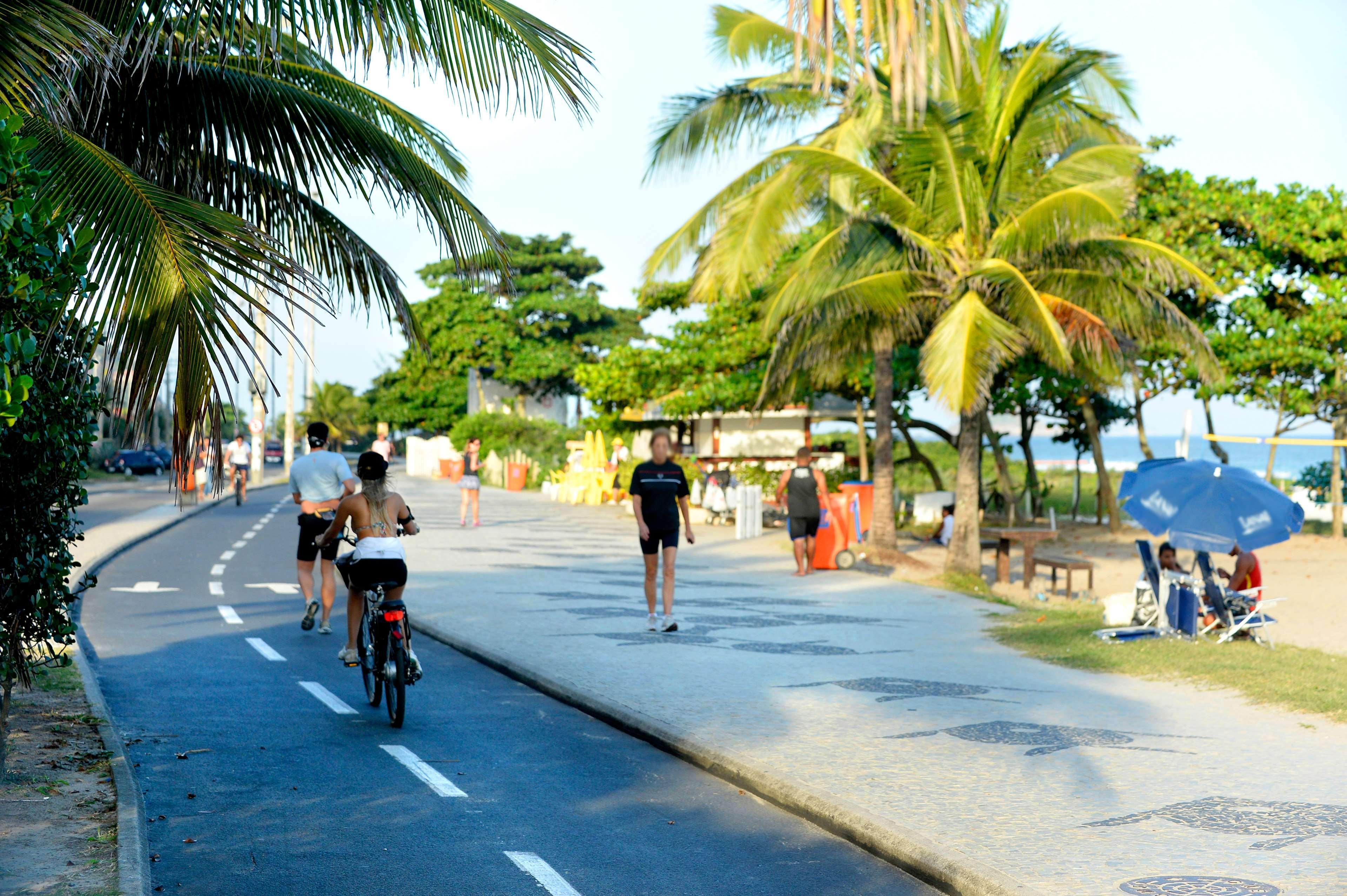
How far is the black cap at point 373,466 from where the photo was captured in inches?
338

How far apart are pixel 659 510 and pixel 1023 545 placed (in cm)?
829

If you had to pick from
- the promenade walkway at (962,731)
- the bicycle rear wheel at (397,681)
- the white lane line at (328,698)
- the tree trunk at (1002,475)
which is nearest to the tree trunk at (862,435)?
the tree trunk at (1002,475)

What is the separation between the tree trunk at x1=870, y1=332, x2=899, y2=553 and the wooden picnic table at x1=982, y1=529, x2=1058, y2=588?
1709 millimetres

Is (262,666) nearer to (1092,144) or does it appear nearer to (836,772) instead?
(836,772)

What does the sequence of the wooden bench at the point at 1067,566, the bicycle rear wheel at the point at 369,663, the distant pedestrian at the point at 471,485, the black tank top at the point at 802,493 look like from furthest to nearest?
1. the distant pedestrian at the point at 471,485
2. the black tank top at the point at 802,493
3. the wooden bench at the point at 1067,566
4. the bicycle rear wheel at the point at 369,663

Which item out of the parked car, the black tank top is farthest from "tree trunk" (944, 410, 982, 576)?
the parked car

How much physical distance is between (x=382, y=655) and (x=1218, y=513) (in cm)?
778

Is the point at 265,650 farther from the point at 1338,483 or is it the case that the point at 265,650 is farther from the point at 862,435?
the point at 1338,483

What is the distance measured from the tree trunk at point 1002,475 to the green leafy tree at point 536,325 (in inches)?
1523

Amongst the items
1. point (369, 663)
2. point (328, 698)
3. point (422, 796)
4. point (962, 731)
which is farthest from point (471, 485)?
point (422, 796)

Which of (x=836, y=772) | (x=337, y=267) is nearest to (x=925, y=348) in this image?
(x=337, y=267)

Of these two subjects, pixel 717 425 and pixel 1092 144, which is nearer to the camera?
pixel 1092 144

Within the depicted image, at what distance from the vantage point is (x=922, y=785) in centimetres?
666

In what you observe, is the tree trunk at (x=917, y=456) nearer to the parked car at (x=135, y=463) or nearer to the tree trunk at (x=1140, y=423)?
the tree trunk at (x=1140, y=423)
